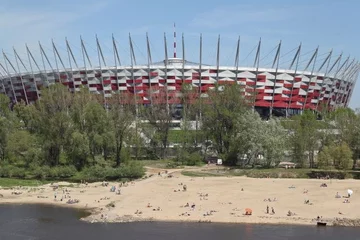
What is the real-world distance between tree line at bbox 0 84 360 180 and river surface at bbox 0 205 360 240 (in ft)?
93.2

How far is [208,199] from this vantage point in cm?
4872

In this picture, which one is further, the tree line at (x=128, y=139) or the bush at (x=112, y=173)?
the tree line at (x=128, y=139)

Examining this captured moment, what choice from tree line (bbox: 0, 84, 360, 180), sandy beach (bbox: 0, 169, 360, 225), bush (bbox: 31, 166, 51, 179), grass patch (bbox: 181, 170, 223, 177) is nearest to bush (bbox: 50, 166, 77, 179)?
tree line (bbox: 0, 84, 360, 180)

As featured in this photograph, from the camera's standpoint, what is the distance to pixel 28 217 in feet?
140

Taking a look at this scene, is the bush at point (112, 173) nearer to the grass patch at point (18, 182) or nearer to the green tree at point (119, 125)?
the green tree at point (119, 125)

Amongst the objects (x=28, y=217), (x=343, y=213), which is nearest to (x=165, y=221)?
(x=28, y=217)

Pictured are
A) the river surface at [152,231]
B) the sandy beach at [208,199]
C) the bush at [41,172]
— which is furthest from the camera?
the bush at [41,172]

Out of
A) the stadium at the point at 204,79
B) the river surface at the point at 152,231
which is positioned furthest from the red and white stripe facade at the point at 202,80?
the river surface at the point at 152,231

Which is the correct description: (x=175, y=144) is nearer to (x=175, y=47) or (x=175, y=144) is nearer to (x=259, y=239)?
(x=175, y=47)

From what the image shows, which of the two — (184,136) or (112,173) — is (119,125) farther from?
(184,136)

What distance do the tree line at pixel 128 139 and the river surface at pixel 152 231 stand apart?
93.2 ft

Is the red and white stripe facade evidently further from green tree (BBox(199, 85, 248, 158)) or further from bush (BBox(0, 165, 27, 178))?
bush (BBox(0, 165, 27, 178))

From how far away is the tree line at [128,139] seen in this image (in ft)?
233

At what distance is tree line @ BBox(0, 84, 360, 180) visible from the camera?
71000mm
